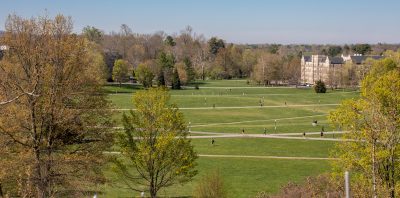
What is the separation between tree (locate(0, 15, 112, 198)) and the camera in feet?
59.4

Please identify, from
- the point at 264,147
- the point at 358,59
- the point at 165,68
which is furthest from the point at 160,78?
the point at 264,147

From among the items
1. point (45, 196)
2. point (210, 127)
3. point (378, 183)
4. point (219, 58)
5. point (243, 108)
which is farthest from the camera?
point (219, 58)

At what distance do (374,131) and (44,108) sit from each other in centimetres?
1256

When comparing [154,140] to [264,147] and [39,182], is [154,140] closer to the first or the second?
[39,182]

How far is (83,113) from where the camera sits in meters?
20.2

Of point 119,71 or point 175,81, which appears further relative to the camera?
point 175,81

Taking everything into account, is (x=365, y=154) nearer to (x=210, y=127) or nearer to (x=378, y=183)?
(x=378, y=183)

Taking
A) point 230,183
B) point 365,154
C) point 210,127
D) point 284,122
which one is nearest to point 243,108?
point 284,122

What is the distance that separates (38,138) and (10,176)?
1.72 m

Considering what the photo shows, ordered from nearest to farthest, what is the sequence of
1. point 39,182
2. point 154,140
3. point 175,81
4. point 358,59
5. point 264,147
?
1. point 39,182
2. point 154,140
3. point 264,147
4. point 175,81
5. point 358,59

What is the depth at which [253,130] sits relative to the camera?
6212 centimetres

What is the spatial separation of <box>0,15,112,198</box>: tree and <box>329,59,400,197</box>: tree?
1078 cm

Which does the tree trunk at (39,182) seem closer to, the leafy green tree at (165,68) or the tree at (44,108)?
the tree at (44,108)

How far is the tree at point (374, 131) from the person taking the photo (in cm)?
1897
